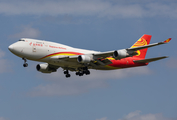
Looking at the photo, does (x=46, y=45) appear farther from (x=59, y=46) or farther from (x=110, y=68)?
(x=110, y=68)

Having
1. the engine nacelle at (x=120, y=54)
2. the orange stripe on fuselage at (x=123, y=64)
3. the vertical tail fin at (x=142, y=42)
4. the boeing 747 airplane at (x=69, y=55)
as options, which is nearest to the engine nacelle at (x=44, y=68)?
the boeing 747 airplane at (x=69, y=55)

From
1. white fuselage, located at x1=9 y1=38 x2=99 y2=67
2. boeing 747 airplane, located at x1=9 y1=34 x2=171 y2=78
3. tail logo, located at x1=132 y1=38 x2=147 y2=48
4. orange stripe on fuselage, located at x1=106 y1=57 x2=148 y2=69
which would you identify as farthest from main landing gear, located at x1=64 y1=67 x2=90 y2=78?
tail logo, located at x1=132 y1=38 x2=147 y2=48

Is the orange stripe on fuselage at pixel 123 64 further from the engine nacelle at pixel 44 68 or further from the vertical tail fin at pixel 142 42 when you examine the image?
the engine nacelle at pixel 44 68

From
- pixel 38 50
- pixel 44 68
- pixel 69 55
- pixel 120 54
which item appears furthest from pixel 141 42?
pixel 38 50

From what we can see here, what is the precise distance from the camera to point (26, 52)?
55875 mm

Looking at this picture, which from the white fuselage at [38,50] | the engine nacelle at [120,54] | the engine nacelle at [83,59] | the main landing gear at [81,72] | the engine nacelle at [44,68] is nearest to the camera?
the white fuselage at [38,50]

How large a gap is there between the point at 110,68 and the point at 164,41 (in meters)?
15.1

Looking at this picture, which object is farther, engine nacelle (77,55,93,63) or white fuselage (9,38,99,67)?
engine nacelle (77,55,93,63)

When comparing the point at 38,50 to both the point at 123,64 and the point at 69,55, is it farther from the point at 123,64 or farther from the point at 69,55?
the point at 123,64

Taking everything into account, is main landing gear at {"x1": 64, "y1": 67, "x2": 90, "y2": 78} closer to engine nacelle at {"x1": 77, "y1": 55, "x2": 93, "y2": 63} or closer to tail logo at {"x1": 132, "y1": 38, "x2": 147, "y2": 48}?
engine nacelle at {"x1": 77, "y1": 55, "x2": 93, "y2": 63}

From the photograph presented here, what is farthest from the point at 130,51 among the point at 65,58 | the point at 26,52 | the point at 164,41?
the point at 26,52

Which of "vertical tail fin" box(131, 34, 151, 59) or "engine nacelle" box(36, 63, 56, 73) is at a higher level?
"vertical tail fin" box(131, 34, 151, 59)

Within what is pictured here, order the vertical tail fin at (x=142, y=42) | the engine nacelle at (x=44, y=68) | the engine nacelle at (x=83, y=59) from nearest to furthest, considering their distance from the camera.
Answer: the engine nacelle at (x=83, y=59), the engine nacelle at (x=44, y=68), the vertical tail fin at (x=142, y=42)

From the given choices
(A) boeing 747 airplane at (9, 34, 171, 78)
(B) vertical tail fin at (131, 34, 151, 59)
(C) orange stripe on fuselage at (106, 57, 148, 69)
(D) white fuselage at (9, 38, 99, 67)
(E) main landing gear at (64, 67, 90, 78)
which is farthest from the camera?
(B) vertical tail fin at (131, 34, 151, 59)
